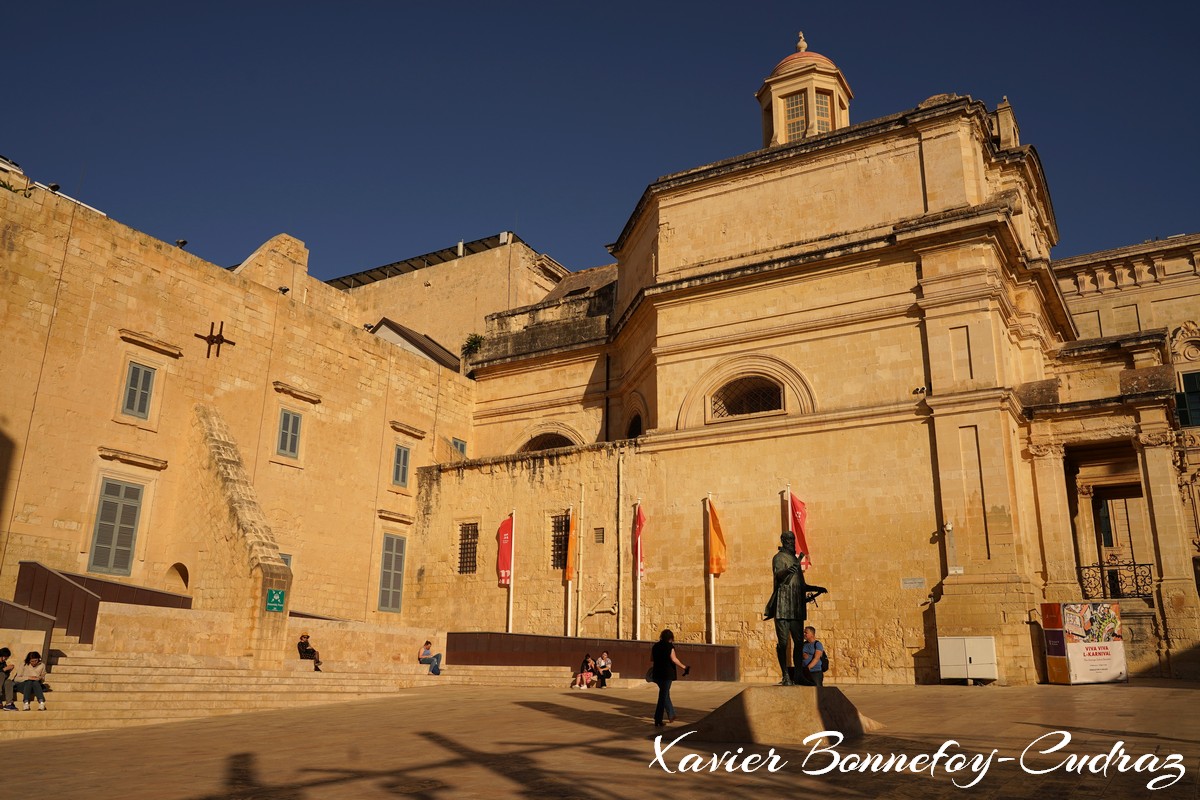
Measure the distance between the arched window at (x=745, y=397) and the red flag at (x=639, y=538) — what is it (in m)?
3.04

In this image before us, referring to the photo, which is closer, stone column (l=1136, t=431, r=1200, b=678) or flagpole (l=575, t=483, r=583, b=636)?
stone column (l=1136, t=431, r=1200, b=678)

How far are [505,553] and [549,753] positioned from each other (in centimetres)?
1571

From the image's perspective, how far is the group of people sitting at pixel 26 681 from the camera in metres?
11.2

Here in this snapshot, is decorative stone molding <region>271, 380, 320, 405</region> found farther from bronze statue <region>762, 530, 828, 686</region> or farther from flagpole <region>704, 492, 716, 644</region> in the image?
bronze statue <region>762, 530, 828, 686</region>

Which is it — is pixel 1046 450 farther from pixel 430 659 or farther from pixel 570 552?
pixel 430 659

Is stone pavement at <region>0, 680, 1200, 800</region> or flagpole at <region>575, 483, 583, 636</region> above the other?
flagpole at <region>575, 483, 583, 636</region>

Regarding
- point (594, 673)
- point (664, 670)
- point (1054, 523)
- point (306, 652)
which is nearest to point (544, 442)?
point (594, 673)

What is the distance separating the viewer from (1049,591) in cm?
1939

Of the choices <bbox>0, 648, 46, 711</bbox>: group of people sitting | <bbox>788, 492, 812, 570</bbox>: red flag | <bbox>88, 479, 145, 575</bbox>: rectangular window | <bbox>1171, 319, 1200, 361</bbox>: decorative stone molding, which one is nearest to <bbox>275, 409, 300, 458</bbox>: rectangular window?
<bbox>88, 479, 145, 575</bbox>: rectangular window

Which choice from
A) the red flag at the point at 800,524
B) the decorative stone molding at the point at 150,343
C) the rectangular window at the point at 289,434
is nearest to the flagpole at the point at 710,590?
the red flag at the point at 800,524

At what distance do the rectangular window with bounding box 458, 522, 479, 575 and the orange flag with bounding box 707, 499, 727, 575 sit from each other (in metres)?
6.94

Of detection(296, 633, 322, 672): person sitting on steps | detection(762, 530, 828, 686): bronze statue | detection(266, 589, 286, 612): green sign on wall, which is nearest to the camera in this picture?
detection(762, 530, 828, 686): bronze statue

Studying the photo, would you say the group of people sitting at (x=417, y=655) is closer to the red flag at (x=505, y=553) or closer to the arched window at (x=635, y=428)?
the red flag at (x=505, y=553)

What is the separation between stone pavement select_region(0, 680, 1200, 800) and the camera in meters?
6.60
